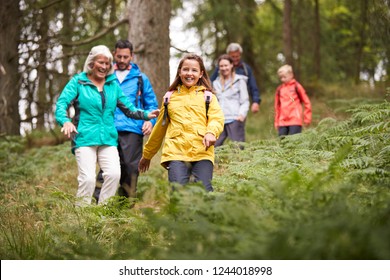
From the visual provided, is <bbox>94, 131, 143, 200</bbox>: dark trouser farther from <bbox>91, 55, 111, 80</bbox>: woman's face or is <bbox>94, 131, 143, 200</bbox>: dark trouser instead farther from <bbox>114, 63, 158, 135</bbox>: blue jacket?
<bbox>91, 55, 111, 80</bbox>: woman's face

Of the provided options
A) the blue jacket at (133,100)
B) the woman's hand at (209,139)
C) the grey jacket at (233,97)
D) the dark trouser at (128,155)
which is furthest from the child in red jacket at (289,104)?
the woman's hand at (209,139)

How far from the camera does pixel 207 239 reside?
9.56ft

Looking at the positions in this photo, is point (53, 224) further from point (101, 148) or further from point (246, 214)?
point (246, 214)

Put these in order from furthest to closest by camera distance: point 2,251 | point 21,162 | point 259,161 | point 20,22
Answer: point 20,22, point 21,162, point 259,161, point 2,251

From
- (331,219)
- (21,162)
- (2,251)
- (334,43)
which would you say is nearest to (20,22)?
(21,162)

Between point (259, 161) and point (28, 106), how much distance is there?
8965 millimetres

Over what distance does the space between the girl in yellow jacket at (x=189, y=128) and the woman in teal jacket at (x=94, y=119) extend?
0.76 metres

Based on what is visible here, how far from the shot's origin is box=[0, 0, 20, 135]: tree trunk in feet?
37.9

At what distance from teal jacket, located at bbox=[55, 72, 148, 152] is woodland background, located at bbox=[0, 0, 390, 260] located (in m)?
0.82

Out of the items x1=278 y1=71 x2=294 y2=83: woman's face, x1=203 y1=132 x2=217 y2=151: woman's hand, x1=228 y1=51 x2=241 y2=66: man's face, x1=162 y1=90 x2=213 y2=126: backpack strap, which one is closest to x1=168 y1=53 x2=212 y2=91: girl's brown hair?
x1=162 y1=90 x2=213 y2=126: backpack strap

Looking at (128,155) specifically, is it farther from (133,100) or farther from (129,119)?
(133,100)

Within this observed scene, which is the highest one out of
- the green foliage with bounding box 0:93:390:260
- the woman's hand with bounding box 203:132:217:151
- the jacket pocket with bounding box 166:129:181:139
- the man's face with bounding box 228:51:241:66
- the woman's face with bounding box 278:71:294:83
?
the man's face with bounding box 228:51:241:66

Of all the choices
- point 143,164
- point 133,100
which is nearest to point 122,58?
point 133,100

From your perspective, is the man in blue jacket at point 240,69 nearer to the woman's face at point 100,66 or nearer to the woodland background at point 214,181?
the woodland background at point 214,181
